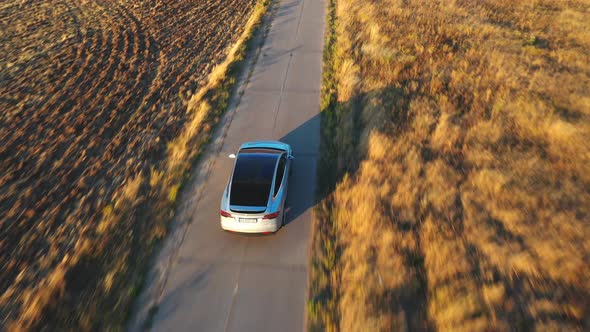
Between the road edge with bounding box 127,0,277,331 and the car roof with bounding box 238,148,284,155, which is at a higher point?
the car roof with bounding box 238,148,284,155

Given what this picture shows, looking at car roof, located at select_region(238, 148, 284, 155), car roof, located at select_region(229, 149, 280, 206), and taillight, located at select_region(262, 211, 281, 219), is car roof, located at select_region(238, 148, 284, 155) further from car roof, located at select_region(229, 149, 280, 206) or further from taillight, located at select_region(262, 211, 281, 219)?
taillight, located at select_region(262, 211, 281, 219)

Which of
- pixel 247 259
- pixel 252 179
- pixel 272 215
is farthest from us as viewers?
pixel 252 179

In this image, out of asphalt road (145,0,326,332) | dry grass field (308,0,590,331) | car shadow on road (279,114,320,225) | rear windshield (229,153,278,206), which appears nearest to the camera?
dry grass field (308,0,590,331)

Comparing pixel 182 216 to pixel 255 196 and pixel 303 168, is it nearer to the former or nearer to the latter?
pixel 255 196

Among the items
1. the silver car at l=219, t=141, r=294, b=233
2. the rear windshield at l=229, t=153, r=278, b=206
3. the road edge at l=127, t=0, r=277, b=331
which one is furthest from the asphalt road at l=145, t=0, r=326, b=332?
the rear windshield at l=229, t=153, r=278, b=206

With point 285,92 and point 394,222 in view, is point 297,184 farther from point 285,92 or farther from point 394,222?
point 285,92

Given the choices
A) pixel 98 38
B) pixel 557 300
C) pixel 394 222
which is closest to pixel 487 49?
pixel 394 222

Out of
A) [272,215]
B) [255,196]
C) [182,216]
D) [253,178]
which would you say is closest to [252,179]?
[253,178]
